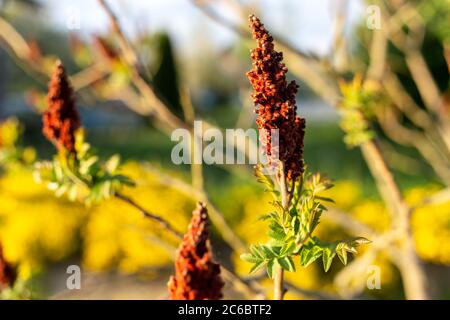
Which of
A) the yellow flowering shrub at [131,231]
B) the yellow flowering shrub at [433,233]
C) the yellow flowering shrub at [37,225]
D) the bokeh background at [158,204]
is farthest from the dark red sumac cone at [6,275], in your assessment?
the yellow flowering shrub at [37,225]

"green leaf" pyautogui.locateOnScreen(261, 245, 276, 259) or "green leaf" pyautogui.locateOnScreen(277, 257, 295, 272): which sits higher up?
"green leaf" pyautogui.locateOnScreen(261, 245, 276, 259)

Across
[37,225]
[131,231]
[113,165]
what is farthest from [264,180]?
[37,225]

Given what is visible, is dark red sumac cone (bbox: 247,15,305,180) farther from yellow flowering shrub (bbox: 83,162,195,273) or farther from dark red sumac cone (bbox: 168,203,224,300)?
yellow flowering shrub (bbox: 83,162,195,273)

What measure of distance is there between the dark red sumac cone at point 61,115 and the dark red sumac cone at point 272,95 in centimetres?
82

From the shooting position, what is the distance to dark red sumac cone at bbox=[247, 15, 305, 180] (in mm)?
1188

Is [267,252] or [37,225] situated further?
[37,225]

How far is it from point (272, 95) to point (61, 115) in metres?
0.87

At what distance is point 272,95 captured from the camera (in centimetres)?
120

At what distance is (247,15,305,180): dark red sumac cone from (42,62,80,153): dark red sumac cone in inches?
32.3

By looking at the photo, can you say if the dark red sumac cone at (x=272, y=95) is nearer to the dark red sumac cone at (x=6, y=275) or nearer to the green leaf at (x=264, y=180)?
the green leaf at (x=264, y=180)

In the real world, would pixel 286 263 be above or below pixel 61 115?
below

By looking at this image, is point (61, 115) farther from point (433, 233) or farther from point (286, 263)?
point (433, 233)

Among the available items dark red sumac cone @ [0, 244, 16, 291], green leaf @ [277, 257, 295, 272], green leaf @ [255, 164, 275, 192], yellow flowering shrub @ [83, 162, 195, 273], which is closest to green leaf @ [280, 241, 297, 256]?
green leaf @ [277, 257, 295, 272]

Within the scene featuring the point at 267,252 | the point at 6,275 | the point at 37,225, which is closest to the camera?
the point at 267,252
